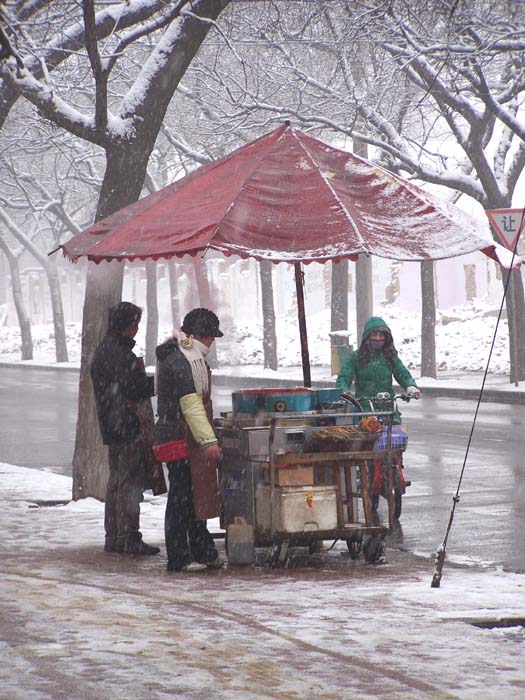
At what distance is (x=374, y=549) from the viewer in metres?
8.47

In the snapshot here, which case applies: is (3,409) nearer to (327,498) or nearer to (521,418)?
(521,418)

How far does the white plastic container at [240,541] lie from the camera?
822 cm

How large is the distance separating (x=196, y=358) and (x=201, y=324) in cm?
26

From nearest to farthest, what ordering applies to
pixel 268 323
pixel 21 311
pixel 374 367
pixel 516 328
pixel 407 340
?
pixel 374 367 < pixel 516 328 < pixel 268 323 < pixel 407 340 < pixel 21 311

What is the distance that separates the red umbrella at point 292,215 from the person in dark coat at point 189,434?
0.60 m

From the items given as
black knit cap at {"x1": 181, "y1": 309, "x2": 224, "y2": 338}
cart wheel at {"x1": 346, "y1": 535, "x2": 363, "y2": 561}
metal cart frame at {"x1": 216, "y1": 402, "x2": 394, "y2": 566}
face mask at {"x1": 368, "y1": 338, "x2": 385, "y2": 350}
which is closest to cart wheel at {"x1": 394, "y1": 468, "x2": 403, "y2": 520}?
face mask at {"x1": 368, "y1": 338, "x2": 385, "y2": 350}

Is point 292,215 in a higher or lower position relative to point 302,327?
higher

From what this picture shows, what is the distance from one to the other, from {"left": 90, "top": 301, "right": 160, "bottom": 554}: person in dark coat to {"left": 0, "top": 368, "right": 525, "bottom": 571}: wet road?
82.9 inches

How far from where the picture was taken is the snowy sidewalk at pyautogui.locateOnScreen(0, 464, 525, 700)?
5062mm

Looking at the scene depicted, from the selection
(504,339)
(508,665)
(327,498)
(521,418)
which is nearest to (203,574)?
(327,498)

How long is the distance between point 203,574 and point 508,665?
3112 millimetres

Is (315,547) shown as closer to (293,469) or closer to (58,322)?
(293,469)

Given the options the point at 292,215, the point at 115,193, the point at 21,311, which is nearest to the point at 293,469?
the point at 292,215

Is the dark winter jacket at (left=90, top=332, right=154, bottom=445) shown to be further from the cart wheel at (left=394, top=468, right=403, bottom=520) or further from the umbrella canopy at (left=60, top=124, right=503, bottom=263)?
the cart wheel at (left=394, top=468, right=403, bottom=520)
